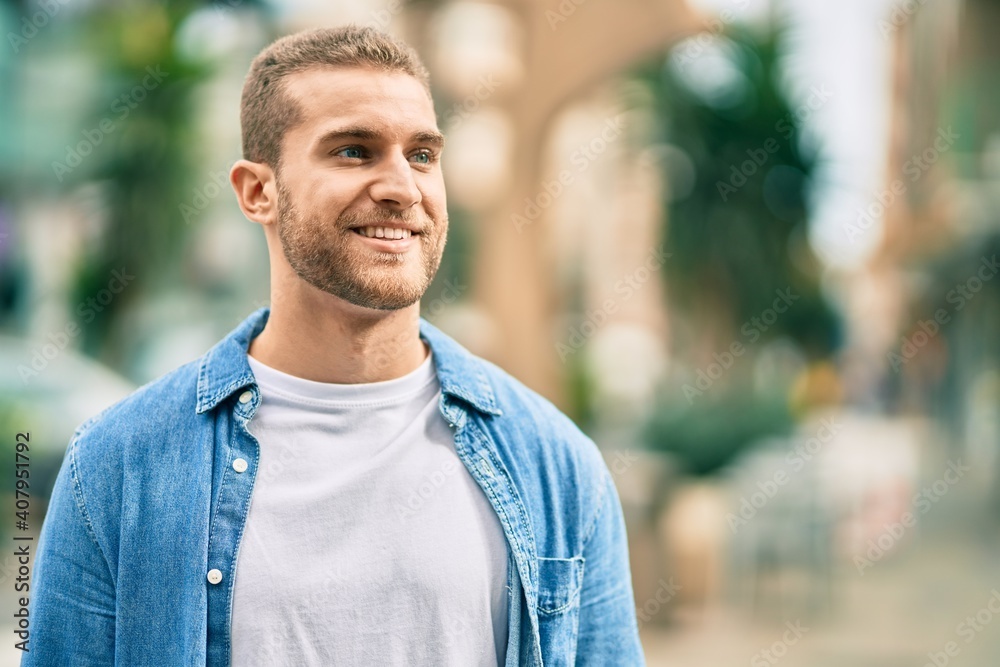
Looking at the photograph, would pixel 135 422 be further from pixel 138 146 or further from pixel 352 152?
pixel 138 146

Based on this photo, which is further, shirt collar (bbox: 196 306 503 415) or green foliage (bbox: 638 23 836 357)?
green foliage (bbox: 638 23 836 357)

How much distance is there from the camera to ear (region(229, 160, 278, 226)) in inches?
78.5

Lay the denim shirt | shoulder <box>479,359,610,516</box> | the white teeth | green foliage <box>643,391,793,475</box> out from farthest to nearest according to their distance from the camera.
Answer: green foliage <box>643,391,793,475</box>, shoulder <box>479,359,610,516</box>, the white teeth, the denim shirt

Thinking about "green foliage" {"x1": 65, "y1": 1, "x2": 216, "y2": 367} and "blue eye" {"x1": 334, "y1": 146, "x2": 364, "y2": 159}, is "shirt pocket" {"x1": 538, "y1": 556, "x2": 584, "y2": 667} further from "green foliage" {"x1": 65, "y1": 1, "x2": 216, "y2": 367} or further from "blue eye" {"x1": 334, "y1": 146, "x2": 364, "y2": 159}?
"green foliage" {"x1": 65, "y1": 1, "x2": 216, "y2": 367}

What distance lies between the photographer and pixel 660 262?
19656 millimetres

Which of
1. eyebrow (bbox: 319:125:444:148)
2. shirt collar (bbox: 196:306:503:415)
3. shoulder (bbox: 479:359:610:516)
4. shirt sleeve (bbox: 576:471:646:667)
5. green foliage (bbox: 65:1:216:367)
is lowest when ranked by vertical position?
shirt sleeve (bbox: 576:471:646:667)

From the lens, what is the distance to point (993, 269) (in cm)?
1579

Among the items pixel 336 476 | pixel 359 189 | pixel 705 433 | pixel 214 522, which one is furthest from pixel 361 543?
pixel 705 433

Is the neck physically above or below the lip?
below

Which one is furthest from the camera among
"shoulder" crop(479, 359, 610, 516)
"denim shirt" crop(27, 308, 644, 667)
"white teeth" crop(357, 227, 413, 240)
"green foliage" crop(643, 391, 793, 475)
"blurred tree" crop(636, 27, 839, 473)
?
"blurred tree" crop(636, 27, 839, 473)

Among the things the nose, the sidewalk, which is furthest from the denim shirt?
the sidewalk

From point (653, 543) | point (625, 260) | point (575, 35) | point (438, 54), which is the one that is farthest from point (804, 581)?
point (625, 260)

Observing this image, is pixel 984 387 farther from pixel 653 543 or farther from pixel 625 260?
pixel 625 260

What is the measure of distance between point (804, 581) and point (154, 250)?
8082 millimetres
